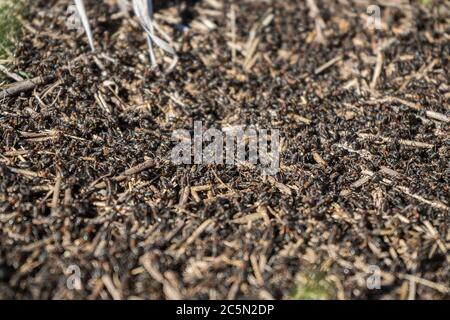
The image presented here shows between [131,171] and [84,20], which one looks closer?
[131,171]

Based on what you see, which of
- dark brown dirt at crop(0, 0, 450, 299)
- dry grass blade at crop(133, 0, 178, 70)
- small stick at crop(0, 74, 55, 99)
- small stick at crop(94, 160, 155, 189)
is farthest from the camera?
dry grass blade at crop(133, 0, 178, 70)

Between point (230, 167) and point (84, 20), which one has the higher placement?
point (84, 20)

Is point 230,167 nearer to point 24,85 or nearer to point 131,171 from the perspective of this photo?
point 131,171

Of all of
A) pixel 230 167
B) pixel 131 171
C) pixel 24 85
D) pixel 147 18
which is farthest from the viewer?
pixel 147 18

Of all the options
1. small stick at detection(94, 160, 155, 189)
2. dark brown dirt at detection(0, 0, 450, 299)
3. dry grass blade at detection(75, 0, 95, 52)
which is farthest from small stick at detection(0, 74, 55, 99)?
small stick at detection(94, 160, 155, 189)

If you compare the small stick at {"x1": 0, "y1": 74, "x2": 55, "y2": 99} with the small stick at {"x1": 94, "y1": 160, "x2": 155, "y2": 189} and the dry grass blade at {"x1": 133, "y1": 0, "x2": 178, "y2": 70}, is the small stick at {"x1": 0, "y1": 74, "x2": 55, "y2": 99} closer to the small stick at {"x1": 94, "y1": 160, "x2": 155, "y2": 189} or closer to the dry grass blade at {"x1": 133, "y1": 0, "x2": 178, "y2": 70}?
the dry grass blade at {"x1": 133, "y1": 0, "x2": 178, "y2": 70}

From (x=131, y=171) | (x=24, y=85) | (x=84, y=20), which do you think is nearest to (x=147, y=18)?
(x=84, y=20)

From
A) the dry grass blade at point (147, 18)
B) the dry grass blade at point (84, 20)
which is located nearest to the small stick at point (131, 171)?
the dry grass blade at point (147, 18)
